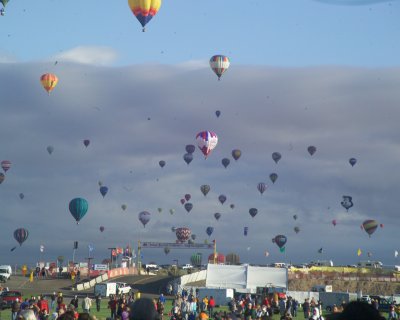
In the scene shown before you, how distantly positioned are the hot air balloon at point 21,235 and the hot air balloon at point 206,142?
22095mm

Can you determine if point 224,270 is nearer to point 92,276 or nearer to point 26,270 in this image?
point 92,276

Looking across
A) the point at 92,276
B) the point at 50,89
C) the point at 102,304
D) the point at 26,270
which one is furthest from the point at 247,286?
the point at 26,270

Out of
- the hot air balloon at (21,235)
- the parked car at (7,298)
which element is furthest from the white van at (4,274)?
the parked car at (7,298)

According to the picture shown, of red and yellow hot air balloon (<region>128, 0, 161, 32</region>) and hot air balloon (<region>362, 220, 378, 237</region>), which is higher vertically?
red and yellow hot air balloon (<region>128, 0, 161, 32</region>)

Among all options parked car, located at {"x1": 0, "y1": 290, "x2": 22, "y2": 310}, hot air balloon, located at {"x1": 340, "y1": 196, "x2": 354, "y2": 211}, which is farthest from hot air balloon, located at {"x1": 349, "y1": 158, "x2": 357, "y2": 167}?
parked car, located at {"x1": 0, "y1": 290, "x2": 22, "y2": 310}

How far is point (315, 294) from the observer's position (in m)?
54.6

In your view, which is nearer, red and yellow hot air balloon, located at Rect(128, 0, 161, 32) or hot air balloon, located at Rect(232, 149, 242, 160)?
red and yellow hot air balloon, located at Rect(128, 0, 161, 32)

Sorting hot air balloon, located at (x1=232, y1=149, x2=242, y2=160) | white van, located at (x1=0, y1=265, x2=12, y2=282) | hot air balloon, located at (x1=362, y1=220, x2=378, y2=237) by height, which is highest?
hot air balloon, located at (x1=232, y1=149, x2=242, y2=160)

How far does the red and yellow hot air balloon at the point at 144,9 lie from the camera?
186 feet

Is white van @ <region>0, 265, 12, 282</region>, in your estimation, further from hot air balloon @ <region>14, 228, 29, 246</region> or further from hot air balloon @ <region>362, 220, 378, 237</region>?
hot air balloon @ <region>362, 220, 378, 237</region>

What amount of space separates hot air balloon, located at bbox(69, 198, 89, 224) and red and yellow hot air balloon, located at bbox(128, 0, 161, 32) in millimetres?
23001

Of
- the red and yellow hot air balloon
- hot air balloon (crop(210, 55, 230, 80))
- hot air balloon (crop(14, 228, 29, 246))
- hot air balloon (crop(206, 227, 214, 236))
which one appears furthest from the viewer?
hot air balloon (crop(206, 227, 214, 236))

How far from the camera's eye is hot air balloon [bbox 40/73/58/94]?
7356cm

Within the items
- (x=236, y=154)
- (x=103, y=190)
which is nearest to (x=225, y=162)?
(x=236, y=154)
